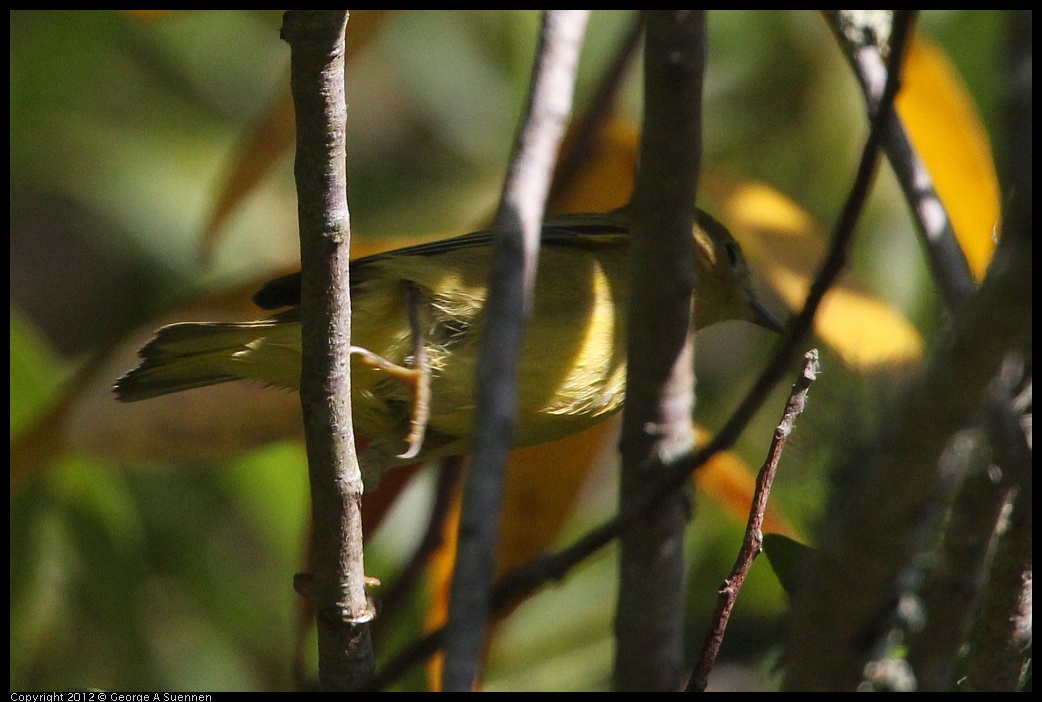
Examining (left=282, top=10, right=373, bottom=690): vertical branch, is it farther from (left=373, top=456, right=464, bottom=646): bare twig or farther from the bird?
(left=373, top=456, right=464, bottom=646): bare twig

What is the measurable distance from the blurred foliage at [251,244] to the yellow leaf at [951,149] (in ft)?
2.08

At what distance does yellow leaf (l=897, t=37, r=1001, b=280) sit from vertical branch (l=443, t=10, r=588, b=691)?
1685 mm

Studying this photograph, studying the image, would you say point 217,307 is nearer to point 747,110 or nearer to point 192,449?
point 192,449

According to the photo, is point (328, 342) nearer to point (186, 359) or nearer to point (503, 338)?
point (503, 338)

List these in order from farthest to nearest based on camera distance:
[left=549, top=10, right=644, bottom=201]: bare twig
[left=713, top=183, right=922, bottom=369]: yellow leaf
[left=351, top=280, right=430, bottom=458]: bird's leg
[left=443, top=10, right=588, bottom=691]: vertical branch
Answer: [left=549, top=10, right=644, bottom=201]: bare twig, [left=713, top=183, right=922, bottom=369]: yellow leaf, [left=351, top=280, right=430, bottom=458]: bird's leg, [left=443, top=10, right=588, bottom=691]: vertical branch

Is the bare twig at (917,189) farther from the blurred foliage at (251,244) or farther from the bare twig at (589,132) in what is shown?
the bare twig at (589,132)

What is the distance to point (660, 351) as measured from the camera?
2.85m

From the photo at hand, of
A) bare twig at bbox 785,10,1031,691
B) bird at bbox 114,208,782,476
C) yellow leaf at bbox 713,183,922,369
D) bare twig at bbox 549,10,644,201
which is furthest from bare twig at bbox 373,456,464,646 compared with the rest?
bare twig at bbox 785,10,1031,691

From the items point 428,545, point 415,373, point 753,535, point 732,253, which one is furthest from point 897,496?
point 428,545

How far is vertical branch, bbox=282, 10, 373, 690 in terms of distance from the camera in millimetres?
1718

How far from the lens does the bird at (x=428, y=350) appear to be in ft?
9.22

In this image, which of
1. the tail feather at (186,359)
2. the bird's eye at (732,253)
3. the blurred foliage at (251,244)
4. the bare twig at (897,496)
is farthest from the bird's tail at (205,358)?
the bare twig at (897,496)

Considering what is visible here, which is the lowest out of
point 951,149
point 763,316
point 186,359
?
point 763,316

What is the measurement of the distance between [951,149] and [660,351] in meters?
1.24
